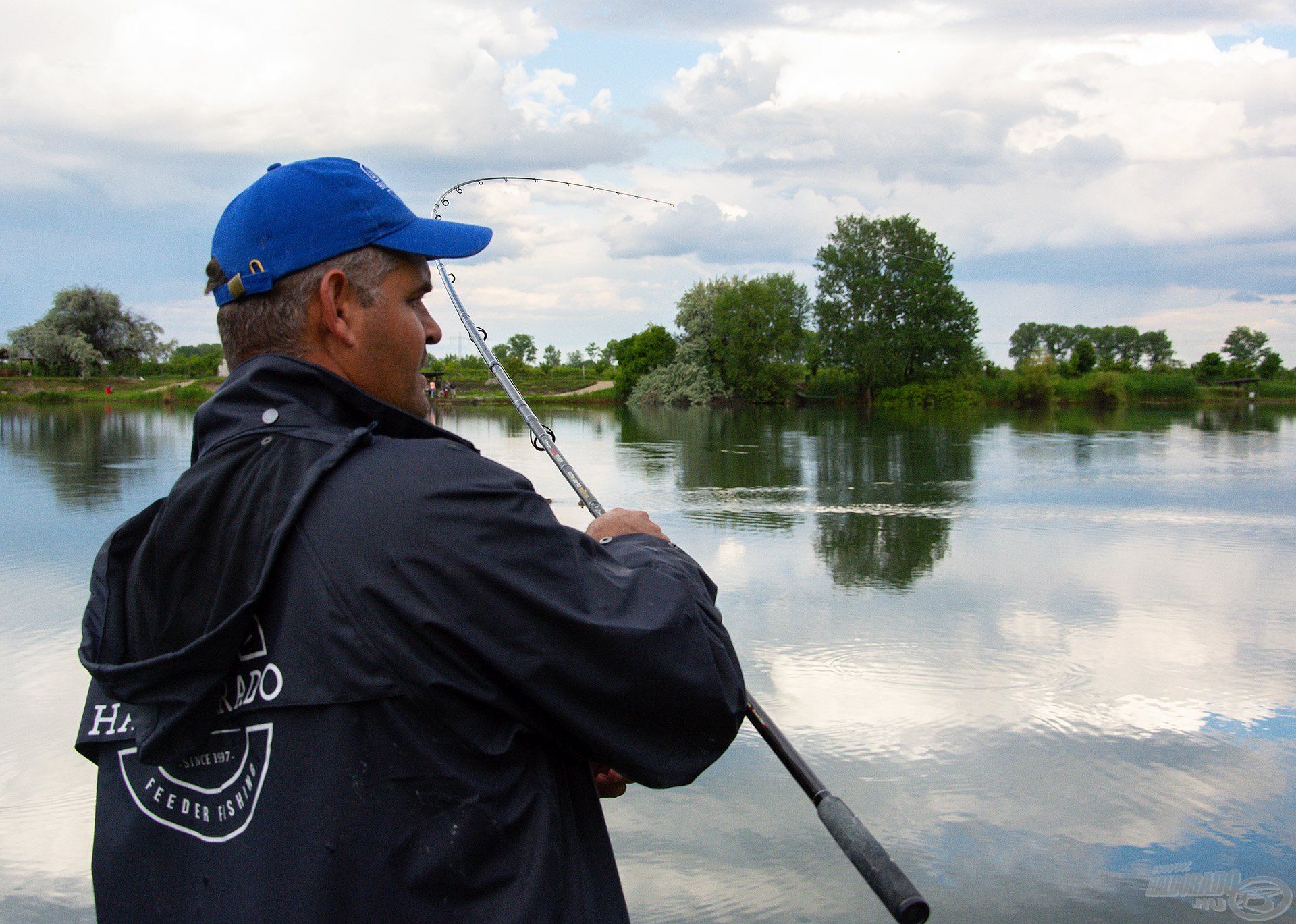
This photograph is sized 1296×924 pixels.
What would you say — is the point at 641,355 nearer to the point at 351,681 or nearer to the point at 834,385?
the point at 834,385

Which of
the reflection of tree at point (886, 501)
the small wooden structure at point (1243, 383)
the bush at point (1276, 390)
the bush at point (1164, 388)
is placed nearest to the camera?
the reflection of tree at point (886, 501)

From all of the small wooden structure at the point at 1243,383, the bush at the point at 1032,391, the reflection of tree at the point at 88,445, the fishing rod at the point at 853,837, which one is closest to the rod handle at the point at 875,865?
the fishing rod at the point at 853,837

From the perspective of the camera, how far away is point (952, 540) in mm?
8469

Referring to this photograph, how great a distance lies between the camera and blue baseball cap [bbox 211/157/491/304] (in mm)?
1463

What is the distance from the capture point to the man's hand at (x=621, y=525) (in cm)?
176

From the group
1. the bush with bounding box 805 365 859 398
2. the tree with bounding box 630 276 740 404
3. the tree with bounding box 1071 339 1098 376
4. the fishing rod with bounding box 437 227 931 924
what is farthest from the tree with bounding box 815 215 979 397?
the fishing rod with bounding box 437 227 931 924

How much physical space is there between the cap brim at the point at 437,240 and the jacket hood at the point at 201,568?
33 cm

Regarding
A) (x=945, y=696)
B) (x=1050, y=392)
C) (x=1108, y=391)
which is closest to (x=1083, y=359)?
(x=1108, y=391)

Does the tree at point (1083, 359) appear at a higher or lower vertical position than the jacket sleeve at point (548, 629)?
higher

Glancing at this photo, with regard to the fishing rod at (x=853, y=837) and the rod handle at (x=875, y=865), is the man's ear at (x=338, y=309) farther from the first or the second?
the rod handle at (x=875, y=865)

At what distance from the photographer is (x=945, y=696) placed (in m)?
4.55

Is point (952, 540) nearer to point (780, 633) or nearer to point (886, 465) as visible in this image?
point (780, 633)

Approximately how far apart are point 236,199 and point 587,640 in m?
0.92

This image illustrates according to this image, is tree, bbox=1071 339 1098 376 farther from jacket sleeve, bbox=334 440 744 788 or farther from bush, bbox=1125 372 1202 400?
jacket sleeve, bbox=334 440 744 788
